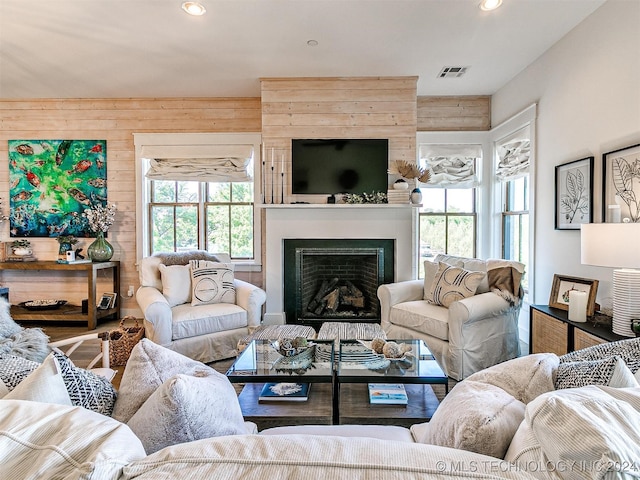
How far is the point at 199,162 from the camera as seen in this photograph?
4.52 m

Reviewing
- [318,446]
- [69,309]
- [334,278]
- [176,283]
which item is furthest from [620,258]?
[69,309]

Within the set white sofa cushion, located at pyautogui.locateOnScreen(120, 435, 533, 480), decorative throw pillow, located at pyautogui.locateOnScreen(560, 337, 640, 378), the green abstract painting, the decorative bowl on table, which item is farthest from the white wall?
the decorative bowl on table

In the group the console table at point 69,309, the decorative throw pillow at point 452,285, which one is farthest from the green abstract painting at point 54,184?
the decorative throw pillow at point 452,285

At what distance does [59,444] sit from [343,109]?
3.86 m

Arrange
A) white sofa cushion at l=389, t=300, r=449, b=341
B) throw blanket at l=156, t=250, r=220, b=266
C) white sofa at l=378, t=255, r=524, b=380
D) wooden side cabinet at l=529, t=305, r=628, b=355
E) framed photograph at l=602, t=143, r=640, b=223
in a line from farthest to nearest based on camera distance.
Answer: throw blanket at l=156, t=250, r=220, b=266, white sofa cushion at l=389, t=300, r=449, b=341, white sofa at l=378, t=255, r=524, b=380, framed photograph at l=602, t=143, r=640, b=223, wooden side cabinet at l=529, t=305, r=628, b=355

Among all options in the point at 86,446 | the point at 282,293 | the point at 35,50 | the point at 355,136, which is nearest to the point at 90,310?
the point at 282,293

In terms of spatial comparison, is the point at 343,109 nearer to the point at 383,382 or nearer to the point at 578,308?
the point at 578,308

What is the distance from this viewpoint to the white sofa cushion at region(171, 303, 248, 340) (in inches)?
121

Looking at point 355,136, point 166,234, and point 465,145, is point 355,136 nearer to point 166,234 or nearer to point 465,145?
point 465,145

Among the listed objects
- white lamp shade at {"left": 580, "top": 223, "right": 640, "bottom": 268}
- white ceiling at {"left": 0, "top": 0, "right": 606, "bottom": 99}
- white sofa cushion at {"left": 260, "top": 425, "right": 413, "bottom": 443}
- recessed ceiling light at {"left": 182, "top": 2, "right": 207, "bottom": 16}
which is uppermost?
white ceiling at {"left": 0, "top": 0, "right": 606, "bottom": 99}

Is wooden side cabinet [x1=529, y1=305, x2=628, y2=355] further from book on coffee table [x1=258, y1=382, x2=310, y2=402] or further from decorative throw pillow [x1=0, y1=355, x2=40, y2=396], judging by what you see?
decorative throw pillow [x1=0, y1=355, x2=40, y2=396]

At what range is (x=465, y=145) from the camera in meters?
4.55

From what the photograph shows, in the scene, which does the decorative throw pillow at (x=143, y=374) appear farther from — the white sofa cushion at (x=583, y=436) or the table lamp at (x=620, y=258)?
the table lamp at (x=620, y=258)

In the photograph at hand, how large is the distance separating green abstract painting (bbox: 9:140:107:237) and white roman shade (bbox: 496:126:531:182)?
4.92 metres
